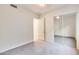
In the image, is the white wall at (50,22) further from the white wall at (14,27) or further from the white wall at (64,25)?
the white wall at (14,27)

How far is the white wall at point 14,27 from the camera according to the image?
3.23m

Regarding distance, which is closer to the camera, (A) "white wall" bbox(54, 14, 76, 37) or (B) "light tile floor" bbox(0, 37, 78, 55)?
(B) "light tile floor" bbox(0, 37, 78, 55)

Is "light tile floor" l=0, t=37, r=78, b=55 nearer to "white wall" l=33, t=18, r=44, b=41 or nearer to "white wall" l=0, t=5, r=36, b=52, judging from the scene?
"white wall" l=0, t=5, r=36, b=52

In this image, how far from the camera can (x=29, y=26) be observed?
4848 mm

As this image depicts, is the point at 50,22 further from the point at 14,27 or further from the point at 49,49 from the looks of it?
the point at 14,27

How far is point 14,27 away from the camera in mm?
3740

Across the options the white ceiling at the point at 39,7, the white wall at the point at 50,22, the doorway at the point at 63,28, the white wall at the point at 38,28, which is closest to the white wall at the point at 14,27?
the white wall at the point at 38,28

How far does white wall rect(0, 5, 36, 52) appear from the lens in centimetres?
323

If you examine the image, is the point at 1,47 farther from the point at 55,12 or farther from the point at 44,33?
the point at 55,12

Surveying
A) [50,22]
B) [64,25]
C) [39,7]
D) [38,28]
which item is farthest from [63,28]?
[39,7]

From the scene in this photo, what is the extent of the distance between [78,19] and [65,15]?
786 mm

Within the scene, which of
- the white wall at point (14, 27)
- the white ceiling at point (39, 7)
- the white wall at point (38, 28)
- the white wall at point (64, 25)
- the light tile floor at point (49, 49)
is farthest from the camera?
the white wall at point (38, 28)

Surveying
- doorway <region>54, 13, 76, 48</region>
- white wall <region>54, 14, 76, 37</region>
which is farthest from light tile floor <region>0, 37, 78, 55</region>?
white wall <region>54, 14, 76, 37</region>
